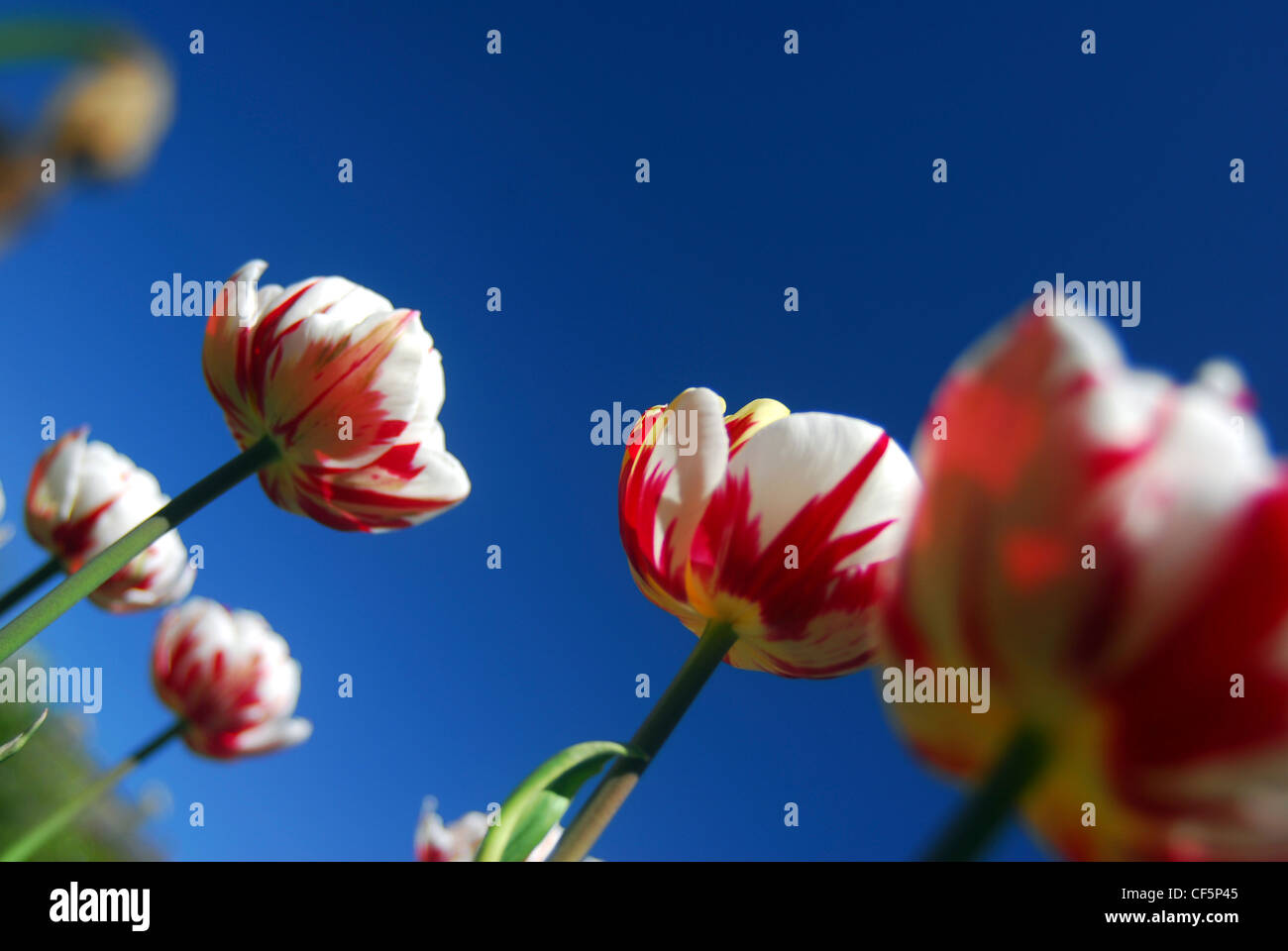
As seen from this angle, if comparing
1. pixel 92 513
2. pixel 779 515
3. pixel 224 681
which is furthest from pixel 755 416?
pixel 224 681

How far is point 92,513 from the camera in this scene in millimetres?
1172

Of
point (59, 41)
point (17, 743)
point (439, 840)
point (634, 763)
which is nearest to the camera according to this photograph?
point (59, 41)

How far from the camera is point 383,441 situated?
2.29 ft

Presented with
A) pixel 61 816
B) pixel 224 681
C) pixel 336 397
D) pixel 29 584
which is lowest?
pixel 224 681

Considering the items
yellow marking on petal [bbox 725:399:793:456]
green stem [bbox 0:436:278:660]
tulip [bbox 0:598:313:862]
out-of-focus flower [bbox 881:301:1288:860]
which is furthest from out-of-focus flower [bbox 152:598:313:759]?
out-of-focus flower [bbox 881:301:1288:860]

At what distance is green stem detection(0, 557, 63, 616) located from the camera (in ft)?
2.04

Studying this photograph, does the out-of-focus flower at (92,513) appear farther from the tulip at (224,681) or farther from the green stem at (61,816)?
the green stem at (61,816)

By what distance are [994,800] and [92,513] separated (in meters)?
1.22

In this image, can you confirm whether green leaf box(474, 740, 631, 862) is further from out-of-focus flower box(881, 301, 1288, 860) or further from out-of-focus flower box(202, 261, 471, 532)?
out-of-focus flower box(202, 261, 471, 532)

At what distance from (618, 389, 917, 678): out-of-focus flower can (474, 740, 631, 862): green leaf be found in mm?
128

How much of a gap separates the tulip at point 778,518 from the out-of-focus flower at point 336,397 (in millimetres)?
273

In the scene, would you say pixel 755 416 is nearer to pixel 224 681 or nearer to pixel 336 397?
pixel 336 397

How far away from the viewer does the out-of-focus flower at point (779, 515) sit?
459 mm
